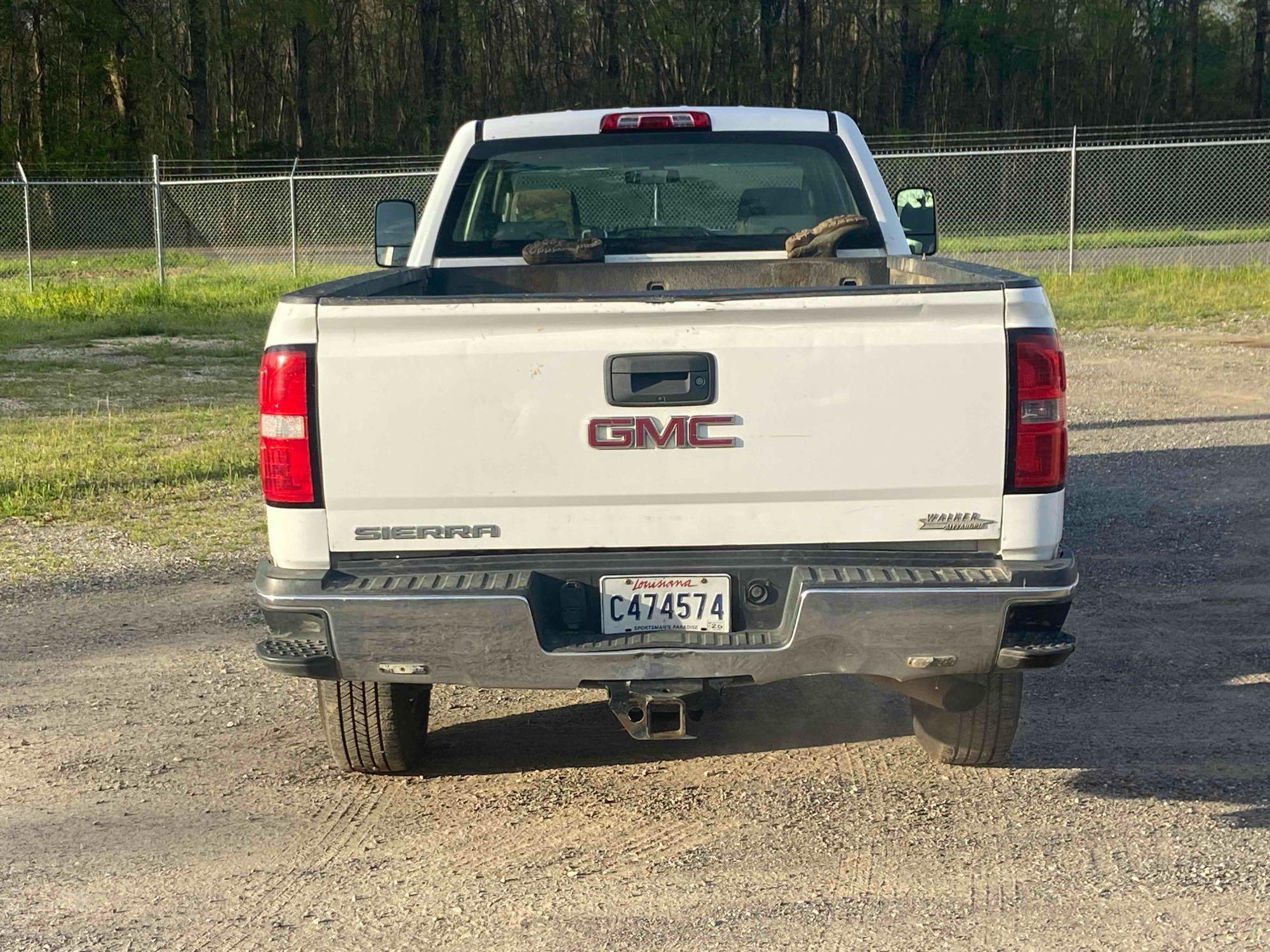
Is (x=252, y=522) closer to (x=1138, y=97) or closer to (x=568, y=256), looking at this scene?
(x=568, y=256)

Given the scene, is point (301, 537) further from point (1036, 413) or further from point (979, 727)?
point (979, 727)

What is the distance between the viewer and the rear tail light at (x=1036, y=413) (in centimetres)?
350

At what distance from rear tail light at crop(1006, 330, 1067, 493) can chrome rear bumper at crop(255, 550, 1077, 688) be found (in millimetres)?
216

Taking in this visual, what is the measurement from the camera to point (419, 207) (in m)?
29.4

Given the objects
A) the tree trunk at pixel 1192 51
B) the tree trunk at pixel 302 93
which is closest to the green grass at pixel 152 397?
the tree trunk at pixel 302 93

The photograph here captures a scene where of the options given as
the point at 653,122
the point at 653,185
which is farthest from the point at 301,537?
the point at 653,185

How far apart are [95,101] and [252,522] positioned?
39147 mm

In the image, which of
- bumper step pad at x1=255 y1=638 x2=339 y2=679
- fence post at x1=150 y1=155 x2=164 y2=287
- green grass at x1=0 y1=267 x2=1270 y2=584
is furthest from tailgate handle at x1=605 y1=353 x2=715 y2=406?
fence post at x1=150 y1=155 x2=164 y2=287

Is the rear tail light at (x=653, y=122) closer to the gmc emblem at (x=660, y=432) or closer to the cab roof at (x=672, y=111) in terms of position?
the cab roof at (x=672, y=111)

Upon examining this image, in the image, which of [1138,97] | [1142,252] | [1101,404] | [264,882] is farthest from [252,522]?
[1138,97]

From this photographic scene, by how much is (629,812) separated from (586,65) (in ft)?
151

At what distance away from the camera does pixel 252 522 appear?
791cm

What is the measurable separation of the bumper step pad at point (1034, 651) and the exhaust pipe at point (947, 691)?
0.41m

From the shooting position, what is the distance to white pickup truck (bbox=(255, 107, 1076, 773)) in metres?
3.50
